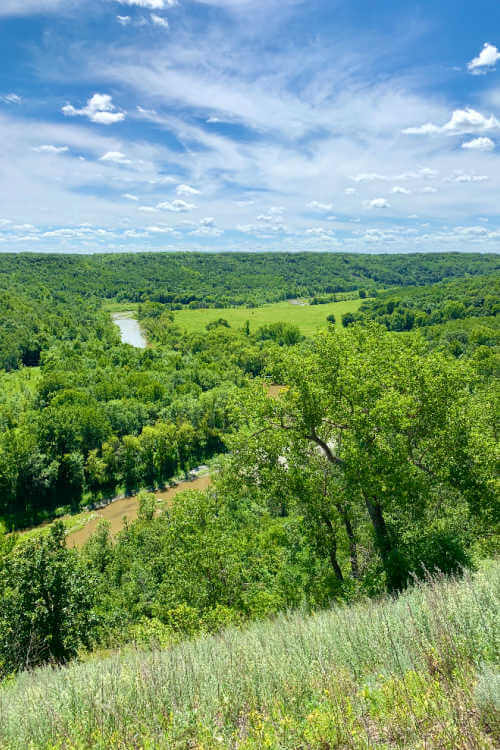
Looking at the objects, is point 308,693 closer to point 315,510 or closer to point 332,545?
point 315,510

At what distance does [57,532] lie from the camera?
51.8ft

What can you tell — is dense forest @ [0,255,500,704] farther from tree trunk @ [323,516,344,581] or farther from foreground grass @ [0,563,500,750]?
foreground grass @ [0,563,500,750]

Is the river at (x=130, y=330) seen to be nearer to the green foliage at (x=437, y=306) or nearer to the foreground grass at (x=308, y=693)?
the green foliage at (x=437, y=306)

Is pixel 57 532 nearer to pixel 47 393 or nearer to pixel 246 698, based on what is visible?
pixel 246 698

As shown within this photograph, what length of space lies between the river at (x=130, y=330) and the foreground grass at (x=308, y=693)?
112 metres

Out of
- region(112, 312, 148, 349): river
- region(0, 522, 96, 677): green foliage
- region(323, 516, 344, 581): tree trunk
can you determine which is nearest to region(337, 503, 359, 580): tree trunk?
region(323, 516, 344, 581): tree trunk

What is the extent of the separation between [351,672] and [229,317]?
163359mm

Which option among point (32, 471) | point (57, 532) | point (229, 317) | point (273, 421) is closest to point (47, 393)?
point (32, 471)

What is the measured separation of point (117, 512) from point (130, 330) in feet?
398

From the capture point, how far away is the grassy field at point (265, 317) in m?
145

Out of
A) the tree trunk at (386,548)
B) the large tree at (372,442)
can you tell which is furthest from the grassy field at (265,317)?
the tree trunk at (386,548)

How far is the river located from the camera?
130875 mm

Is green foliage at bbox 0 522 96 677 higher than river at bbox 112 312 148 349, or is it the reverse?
river at bbox 112 312 148 349

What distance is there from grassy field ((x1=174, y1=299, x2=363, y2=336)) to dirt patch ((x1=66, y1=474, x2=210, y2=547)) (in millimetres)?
88152
